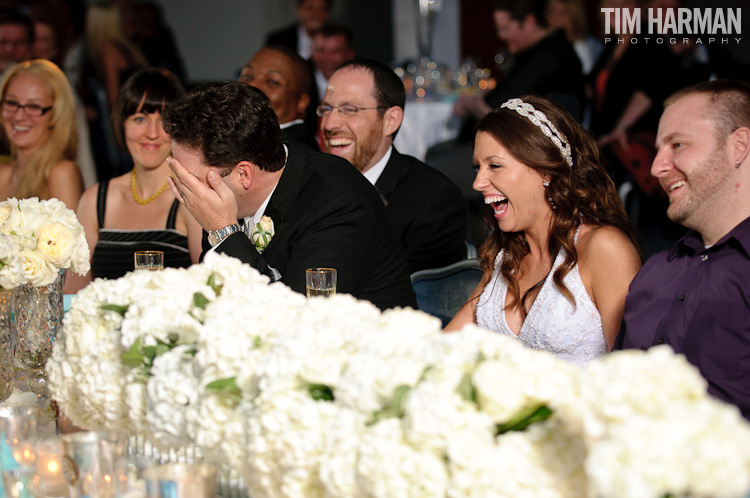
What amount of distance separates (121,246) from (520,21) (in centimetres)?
362

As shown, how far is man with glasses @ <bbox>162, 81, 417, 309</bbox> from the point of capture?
2443 millimetres

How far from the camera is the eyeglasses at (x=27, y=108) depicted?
158 inches

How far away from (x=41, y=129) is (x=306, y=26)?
149 inches

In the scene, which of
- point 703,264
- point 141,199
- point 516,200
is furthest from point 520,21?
point 703,264

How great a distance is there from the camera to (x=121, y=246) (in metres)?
3.47

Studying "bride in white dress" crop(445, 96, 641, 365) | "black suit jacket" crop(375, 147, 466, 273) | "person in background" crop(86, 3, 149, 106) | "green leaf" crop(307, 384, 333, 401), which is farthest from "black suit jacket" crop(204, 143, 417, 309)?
"person in background" crop(86, 3, 149, 106)

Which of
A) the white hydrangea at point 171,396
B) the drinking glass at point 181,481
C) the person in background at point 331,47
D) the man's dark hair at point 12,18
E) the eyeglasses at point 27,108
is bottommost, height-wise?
the drinking glass at point 181,481

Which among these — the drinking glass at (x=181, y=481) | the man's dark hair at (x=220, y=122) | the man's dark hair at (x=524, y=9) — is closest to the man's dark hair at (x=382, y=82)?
the man's dark hair at (x=220, y=122)

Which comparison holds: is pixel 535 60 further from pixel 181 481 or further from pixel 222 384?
pixel 181 481

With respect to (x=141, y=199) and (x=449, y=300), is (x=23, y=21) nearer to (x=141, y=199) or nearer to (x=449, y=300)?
(x=141, y=199)

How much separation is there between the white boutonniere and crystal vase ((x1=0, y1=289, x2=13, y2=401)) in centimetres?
81

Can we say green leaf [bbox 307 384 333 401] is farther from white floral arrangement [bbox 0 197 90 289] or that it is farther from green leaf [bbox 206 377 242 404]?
white floral arrangement [bbox 0 197 90 289]

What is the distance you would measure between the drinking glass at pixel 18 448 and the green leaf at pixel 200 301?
333mm

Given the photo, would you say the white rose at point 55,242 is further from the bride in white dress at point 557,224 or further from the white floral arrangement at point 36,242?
the bride in white dress at point 557,224
